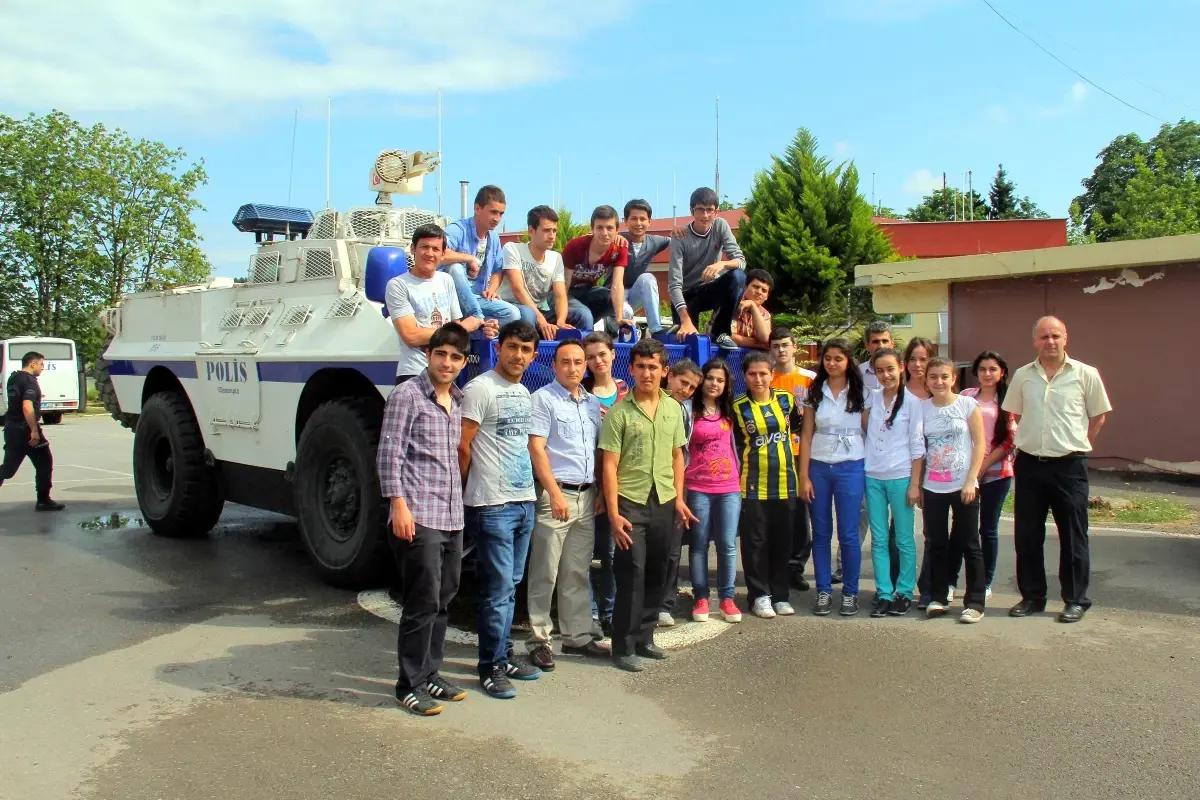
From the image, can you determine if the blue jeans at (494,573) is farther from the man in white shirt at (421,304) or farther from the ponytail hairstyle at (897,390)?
the ponytail hairstyle at (897,390)

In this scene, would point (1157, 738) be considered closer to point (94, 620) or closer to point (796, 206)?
point (94, 620)

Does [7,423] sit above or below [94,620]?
above

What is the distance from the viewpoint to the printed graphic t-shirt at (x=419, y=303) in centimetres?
585

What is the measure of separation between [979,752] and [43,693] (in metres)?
4.23

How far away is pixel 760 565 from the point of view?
6.32m

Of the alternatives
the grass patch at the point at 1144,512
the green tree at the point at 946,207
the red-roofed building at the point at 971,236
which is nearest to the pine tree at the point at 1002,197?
the green tree at the point at 946,207

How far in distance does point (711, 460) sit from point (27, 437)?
27.7 feet

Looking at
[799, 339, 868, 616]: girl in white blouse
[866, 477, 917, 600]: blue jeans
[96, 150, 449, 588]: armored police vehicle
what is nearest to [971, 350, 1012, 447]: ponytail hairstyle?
[866, 477, 917, 600]: blue jeans

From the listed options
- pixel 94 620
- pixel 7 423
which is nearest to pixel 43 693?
pixel 94 620

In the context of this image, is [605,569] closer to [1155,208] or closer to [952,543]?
[952,543]

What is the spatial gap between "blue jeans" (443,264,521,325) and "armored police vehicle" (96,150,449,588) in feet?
1.35

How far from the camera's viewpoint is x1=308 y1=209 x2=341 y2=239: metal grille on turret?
8.53m

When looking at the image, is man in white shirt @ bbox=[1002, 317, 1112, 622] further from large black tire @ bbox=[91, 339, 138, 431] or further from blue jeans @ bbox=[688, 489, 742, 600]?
large black tire @ bbox=[91, 339, 138, 431]

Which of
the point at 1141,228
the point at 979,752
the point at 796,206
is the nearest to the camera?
the point at 979,752
